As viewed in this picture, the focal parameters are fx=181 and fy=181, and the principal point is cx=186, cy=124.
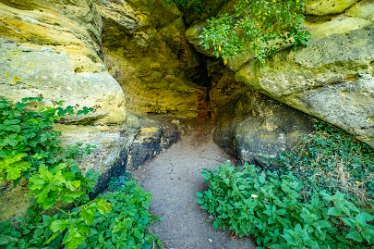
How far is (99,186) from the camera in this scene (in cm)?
375

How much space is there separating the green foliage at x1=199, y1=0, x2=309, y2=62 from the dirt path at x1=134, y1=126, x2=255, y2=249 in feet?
11.3

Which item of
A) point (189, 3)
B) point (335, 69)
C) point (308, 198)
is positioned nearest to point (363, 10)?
point (335, 69)

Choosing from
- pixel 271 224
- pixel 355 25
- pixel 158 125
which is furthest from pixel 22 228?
pixel 355 25

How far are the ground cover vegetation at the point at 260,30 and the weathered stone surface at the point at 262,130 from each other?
1819 millimetres

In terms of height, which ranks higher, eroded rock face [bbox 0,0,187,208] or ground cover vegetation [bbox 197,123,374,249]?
eroded rock face [bbox 0,0,187,208]

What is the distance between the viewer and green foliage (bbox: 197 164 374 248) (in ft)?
7.73

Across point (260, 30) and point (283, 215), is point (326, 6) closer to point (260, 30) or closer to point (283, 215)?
point (260, 30)

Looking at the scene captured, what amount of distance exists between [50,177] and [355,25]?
6.02m

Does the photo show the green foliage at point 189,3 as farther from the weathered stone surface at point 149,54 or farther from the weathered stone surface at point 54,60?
the weathered stone surface at point 54,60

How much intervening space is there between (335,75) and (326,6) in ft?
5.45

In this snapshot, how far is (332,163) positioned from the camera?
13.4 ft

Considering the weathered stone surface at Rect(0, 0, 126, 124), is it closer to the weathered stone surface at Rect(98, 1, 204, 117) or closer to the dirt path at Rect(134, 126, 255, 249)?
the weathered stone surface at Rect(98, 1, 204, 117)

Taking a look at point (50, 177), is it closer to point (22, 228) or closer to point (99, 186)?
point (22, 228)

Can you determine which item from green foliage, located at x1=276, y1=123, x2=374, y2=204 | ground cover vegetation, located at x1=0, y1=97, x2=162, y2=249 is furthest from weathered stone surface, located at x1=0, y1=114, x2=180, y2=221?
green foliage, located at x1=276, y1=123, x2=374, y2=204
